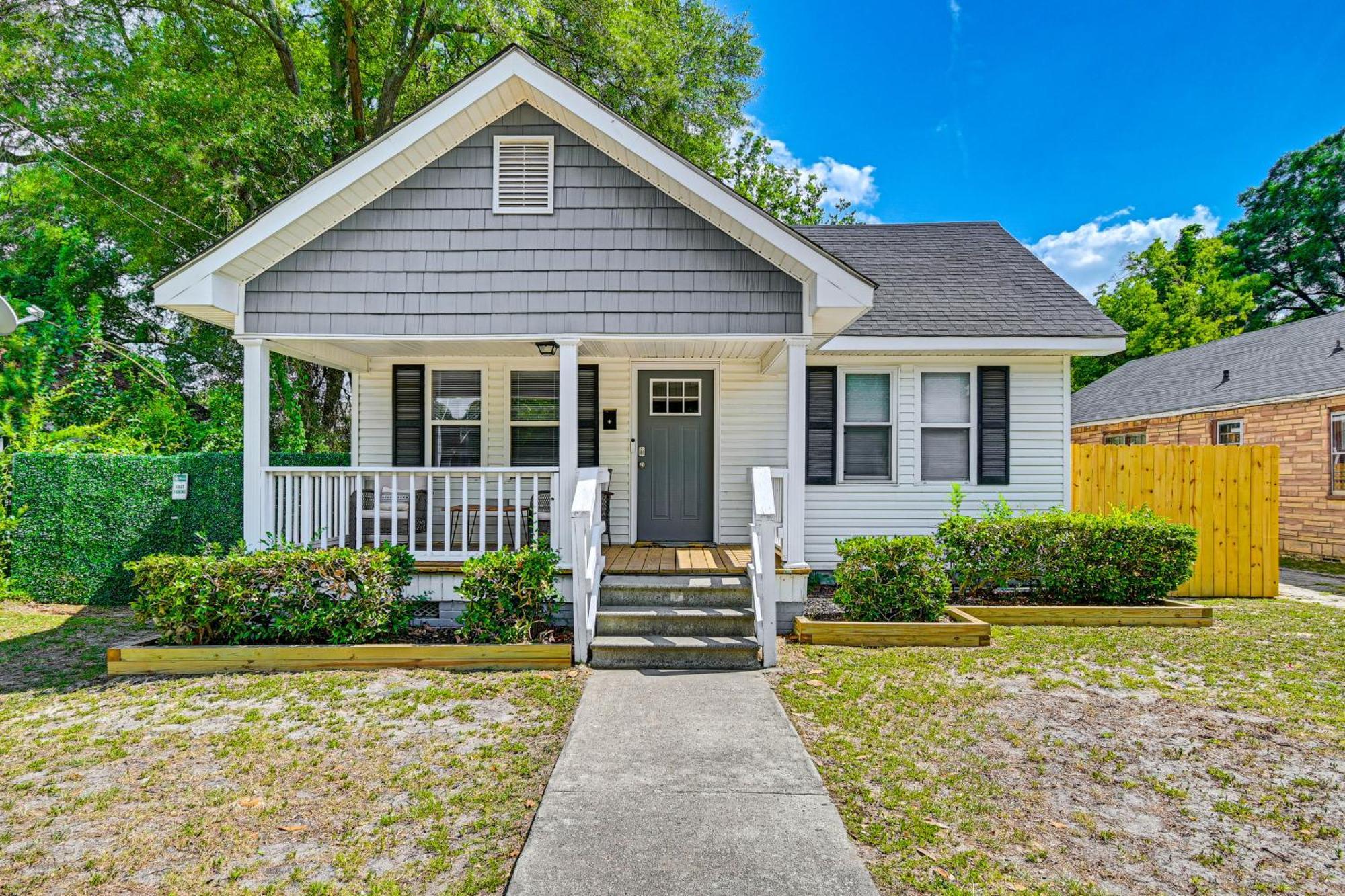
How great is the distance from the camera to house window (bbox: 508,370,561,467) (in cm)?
826

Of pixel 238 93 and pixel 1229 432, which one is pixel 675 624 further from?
pixel 238 93

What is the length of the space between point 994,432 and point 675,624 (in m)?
4.87

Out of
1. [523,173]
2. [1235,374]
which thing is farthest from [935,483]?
[1235,374]

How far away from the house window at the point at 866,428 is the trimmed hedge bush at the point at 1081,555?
1.47 metres

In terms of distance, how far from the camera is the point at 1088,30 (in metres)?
16.2

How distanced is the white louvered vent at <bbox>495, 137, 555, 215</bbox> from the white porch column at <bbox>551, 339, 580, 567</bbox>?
4.56ft

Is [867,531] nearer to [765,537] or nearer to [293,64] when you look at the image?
[765,537]

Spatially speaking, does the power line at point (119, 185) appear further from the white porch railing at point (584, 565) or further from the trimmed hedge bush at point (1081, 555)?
the trimmed hedge bush at point (1081, 555)

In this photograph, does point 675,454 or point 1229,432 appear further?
point 1229,432

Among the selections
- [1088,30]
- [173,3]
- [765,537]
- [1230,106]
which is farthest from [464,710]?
[1230,106]

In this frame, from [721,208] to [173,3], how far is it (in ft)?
47.3

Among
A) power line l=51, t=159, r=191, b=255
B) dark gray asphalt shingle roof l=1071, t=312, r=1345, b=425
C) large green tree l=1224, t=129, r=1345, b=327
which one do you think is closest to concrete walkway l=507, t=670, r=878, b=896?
dark gray asphalt shingle roof l=1071, t=312, r=1345, b=425

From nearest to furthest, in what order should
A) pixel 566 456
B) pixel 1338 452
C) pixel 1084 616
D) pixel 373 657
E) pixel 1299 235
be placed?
1. pixel 373 657
2. pixel 566 456
3. pixel 1084 616
4. pixel 1338 452
5. pixel 1299 235

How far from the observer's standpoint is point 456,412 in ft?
27.2
